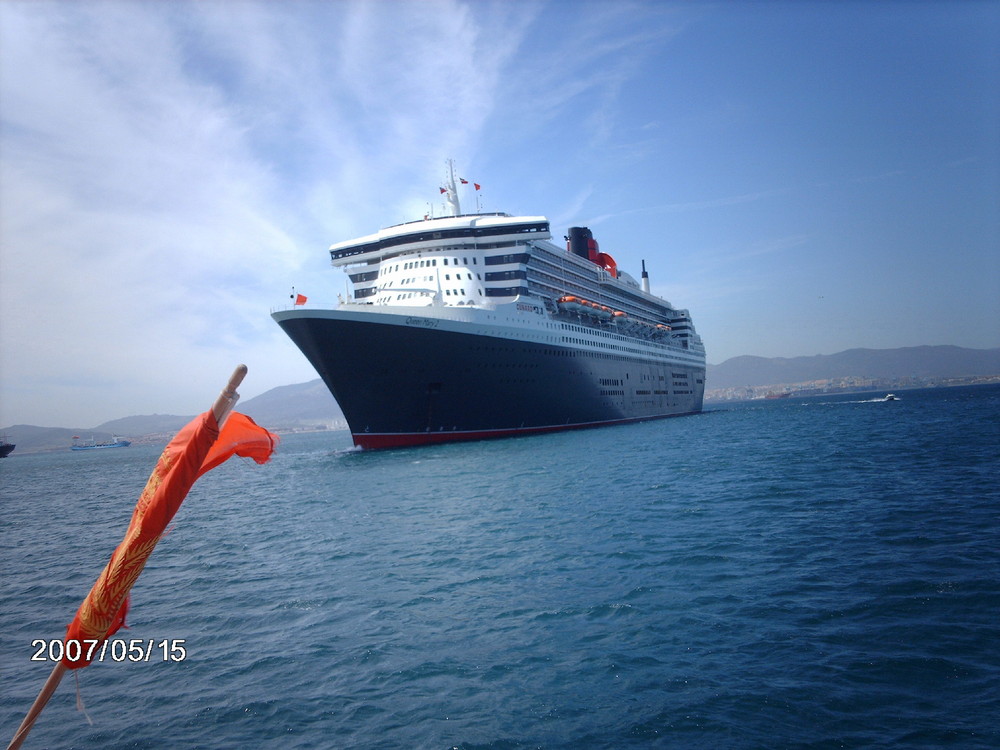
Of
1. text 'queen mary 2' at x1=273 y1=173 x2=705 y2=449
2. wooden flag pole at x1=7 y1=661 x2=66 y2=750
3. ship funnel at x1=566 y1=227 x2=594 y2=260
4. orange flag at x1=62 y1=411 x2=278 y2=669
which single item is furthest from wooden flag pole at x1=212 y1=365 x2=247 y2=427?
ship funnel at x1=566 y1=227 x2=594 y2=260

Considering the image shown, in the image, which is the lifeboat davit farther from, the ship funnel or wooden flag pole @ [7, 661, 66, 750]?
wooden flag pole @ [7, 661, 66, 750]

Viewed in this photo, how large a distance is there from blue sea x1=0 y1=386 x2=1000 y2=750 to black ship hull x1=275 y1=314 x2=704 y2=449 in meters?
14.0

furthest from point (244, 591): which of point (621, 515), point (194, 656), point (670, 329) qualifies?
point (670, 329)

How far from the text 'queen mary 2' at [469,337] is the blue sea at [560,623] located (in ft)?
47.3

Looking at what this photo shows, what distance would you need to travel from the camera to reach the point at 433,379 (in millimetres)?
31359

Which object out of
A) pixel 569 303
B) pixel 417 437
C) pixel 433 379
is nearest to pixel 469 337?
pixel 433 379

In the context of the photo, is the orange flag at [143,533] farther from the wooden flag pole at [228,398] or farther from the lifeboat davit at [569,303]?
the lifeboat davit at [569,303]

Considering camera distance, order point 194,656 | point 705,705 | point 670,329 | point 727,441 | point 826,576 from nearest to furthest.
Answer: point 705,705
point 194,656
point 826,576
point 727,441
point 670,329

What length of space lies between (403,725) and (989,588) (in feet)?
25.5

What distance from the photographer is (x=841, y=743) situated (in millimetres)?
4668

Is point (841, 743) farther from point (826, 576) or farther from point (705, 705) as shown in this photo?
point (826, 576)

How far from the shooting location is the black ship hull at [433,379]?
1168 inches

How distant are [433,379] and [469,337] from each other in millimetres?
3035
